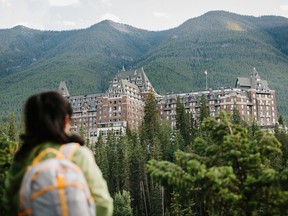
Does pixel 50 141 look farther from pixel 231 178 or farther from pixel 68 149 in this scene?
pixel 231 178

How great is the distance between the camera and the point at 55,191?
4.76 m

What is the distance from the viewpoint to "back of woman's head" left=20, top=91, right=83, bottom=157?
5.43m

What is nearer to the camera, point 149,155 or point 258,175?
point 258,175

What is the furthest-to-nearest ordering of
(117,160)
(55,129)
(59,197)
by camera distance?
(117,160) → (55,129) → (59,197)

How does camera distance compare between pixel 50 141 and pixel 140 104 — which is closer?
pixel 50 141

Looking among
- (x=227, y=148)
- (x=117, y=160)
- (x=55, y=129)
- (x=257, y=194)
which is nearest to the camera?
(x=55, y=129)

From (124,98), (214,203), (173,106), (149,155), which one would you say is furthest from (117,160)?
(214,203)

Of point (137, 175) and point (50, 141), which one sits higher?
point (50, 141)

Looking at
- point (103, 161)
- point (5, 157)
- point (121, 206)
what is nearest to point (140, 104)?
point (103, 161)

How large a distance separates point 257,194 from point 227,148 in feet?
5.43

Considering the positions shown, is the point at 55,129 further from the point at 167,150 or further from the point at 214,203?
the point at 167,150

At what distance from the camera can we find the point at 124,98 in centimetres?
14412

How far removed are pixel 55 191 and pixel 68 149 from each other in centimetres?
67

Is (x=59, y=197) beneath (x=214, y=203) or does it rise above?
above
